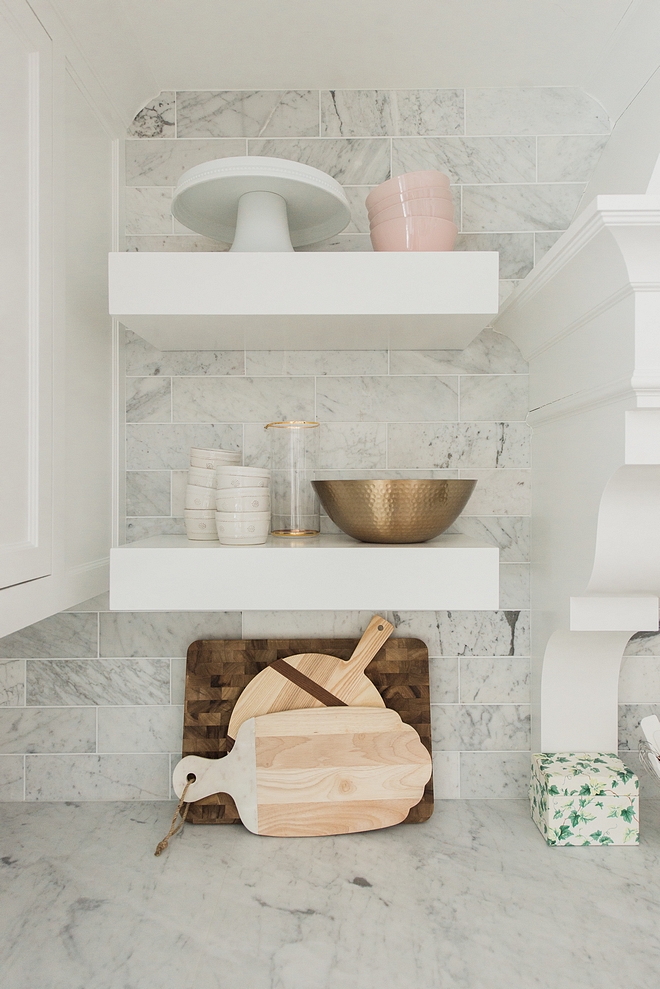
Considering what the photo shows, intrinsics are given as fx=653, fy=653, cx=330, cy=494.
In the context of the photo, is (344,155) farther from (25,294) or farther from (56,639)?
(56,639)

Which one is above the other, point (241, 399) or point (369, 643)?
point (241, 399)

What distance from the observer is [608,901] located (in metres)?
0.96

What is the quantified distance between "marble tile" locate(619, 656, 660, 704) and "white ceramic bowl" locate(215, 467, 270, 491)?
803 millimetres

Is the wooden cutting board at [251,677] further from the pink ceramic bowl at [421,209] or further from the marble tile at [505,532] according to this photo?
the pink ceramic bowl at [421,209]

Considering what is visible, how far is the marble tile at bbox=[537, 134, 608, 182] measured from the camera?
1.27 meters

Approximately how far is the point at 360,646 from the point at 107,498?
0.54 meters

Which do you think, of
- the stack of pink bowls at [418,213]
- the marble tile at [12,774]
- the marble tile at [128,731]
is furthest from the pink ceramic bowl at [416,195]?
the marble tile at [12,774]

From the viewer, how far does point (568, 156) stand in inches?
50.0

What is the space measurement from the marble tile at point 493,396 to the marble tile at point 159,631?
609 millimetres

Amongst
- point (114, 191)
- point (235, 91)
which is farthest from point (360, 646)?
point (235, 91)

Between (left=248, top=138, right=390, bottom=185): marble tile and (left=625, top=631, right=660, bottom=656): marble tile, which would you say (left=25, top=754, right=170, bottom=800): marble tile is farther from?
(left=248, top=138, right=390, bottom=185): marble tile

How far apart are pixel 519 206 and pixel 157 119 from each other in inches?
28.5

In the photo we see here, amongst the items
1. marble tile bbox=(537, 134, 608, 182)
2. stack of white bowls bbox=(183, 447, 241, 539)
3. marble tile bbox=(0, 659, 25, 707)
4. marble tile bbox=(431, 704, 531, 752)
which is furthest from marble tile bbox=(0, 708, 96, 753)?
marble tile bbox=(537, 134, 608, 182)

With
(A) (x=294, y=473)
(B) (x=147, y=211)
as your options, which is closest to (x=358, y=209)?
(B) (x=147, y=211)
